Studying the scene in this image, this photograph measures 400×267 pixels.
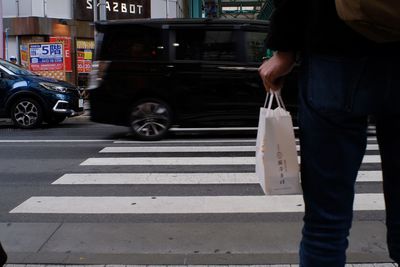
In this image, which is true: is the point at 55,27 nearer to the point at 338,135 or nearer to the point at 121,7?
the point at 121,7

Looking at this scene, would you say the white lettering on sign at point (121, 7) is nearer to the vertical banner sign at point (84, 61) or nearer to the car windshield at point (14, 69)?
the vertical banner sign at point (84, 61)

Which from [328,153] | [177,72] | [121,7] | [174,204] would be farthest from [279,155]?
[121,7]

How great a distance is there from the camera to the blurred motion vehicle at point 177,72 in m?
9.15

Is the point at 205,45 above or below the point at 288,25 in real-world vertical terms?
below

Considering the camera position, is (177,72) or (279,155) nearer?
(279,155)

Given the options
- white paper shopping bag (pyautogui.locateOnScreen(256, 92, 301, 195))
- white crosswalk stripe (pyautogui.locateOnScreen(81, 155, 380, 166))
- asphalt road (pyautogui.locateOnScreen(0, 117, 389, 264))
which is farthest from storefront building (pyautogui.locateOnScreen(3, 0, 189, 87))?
white paper shopping bag (pyautogui.locateOnScreen(256, 92, 301, 195))

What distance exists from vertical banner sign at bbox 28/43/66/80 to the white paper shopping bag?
15.4 metres

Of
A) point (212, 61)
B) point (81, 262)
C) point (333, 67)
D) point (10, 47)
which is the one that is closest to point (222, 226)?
point (81, 262)

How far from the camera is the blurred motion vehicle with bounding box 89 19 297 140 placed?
9.15 metres

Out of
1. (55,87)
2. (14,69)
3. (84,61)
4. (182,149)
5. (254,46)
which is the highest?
(254,46)

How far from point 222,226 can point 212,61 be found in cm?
519

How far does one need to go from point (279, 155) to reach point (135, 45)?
7.68 meters

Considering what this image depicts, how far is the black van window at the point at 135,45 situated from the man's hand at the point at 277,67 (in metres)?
7.52

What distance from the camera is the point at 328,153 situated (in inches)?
64.0
